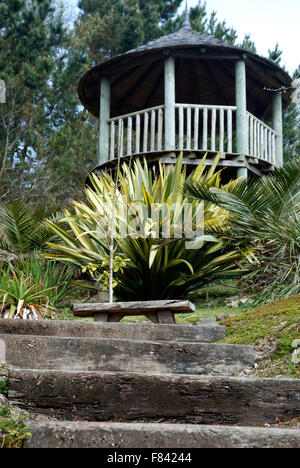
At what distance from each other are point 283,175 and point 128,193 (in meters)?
1.70

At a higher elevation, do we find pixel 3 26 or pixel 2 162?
pixel 3 26

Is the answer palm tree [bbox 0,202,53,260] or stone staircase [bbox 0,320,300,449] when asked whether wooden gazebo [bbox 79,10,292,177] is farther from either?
stone staircase [bbox 0,320,300,449]

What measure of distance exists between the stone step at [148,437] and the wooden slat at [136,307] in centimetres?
185

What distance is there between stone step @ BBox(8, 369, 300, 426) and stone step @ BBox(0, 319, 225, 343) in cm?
71

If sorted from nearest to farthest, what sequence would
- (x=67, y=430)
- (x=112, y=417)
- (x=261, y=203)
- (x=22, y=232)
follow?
(x=67, y=430) < (x=112, y=417) < (x=261, y=203) < (x=22, y=232)

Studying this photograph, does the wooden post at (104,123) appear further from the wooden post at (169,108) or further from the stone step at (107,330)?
the stone step at (107,330)

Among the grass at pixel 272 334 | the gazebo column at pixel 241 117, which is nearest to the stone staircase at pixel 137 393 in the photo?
the grass at pixel 272 334

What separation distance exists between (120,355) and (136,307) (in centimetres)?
120

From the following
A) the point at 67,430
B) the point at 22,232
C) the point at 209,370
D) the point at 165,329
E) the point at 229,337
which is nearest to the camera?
the point at 67,430

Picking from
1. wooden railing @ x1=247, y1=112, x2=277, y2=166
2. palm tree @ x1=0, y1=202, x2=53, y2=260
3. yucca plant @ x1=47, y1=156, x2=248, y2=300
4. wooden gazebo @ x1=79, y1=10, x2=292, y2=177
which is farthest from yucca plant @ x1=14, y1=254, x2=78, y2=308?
wooden railing @ x1=247, y1=112, x2=277, y2=166

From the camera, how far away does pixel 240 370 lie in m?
2.62

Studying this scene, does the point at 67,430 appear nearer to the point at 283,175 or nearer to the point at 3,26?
the point at 283,175

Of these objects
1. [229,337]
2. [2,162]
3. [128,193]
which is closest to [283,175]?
[128,193]

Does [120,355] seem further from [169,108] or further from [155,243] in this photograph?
[169,108]
